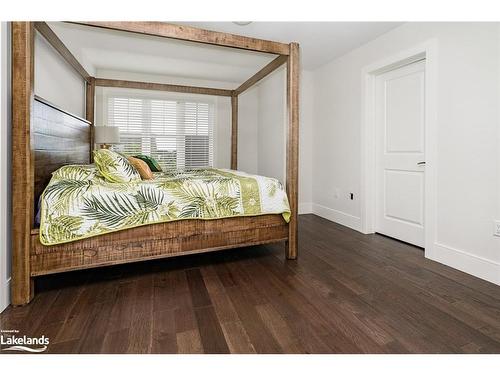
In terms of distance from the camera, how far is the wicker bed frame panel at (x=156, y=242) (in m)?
1.80

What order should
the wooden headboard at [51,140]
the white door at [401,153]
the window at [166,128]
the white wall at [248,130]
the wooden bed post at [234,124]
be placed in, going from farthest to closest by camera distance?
the white wall at [248,130] < the window at [166,128] < the wooden bed post at [234,124] < the white door at [401,153] < the wooden headboard at [51,140]

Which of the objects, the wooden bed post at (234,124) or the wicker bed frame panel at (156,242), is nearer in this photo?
the wicker bed frame panel at (156,242)

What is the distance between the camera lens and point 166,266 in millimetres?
2359

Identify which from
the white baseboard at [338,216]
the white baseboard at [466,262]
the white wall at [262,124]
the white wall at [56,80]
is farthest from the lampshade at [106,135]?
the white baseboard at [466,262]

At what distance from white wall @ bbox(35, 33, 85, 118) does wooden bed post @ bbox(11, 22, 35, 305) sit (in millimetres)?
753

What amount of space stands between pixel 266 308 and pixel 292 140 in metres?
1.42

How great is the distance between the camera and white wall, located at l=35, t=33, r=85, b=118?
2367mm

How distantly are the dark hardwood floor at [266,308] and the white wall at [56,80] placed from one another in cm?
164

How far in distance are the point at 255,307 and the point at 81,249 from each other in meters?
1.19

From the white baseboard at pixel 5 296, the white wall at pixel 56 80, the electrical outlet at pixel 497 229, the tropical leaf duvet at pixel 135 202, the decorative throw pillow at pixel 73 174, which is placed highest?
the white wall at pixel 56 80

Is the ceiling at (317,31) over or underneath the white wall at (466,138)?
over

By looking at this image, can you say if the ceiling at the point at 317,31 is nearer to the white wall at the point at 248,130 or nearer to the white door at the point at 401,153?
the white door at the point at 401,153

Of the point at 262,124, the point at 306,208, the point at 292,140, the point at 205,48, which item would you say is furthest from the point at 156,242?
the point at 262,124

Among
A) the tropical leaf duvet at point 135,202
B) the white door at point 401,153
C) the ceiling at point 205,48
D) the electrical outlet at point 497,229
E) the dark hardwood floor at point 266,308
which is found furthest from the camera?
the ceiling at point 205,48
